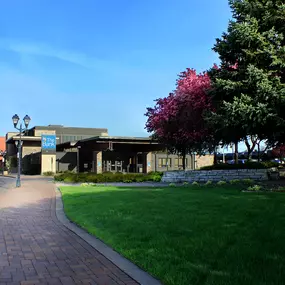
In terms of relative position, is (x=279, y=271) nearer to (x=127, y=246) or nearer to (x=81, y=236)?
(x=127, y=246)

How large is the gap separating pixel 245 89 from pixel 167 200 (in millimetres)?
7158

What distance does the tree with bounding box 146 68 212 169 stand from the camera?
2323 cm

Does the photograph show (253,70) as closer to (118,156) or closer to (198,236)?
(198,236)

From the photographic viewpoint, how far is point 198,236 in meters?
7.16

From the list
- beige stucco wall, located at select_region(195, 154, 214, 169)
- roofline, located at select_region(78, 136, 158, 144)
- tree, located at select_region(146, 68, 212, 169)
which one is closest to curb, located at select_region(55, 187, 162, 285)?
tree, located at select_region(146, 68, 212, 169)

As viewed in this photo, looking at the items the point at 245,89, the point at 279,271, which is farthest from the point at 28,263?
the point at 245,89

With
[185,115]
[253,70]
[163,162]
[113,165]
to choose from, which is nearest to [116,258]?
[253,70]

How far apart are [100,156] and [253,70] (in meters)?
35.8

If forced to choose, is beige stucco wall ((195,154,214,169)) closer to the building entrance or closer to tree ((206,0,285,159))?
the building entrance

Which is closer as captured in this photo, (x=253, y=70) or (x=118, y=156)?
(x=253, y=70)

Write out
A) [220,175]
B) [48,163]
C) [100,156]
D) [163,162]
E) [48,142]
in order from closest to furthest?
[220,175] < [100,156] < [48,142] < [48,163] < [163,162]

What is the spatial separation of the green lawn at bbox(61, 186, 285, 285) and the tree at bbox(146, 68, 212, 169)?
464 inches

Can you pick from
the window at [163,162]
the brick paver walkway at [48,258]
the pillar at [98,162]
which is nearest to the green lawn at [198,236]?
the brick paver walkway at [48,258]

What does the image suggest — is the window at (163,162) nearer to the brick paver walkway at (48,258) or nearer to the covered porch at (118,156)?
the covered porch at (118,156)
